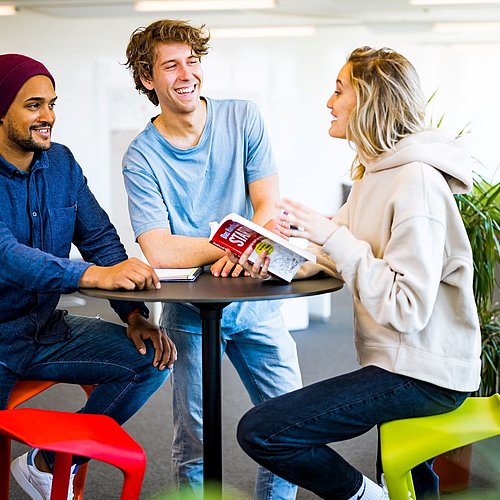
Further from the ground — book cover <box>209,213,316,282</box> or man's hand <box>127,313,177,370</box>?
book cover <box>209,213,316,282</box>

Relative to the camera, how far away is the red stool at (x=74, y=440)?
192 cm

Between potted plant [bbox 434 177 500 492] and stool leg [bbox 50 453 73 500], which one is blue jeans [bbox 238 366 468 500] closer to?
stool leg [bbox 50 453 73 500]

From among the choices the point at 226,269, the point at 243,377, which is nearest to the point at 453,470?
the point at 243,377

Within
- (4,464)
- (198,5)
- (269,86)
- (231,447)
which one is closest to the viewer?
(4,464)

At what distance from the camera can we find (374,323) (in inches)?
78.4

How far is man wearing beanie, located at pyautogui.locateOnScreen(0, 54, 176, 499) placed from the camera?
→ 91.8 inches

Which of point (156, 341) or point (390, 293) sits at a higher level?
point (390, 293)

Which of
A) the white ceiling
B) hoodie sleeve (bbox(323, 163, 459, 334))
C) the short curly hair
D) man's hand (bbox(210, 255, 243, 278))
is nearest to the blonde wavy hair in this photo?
hoodie sleeve (bbox(323, 163, 459, 334))

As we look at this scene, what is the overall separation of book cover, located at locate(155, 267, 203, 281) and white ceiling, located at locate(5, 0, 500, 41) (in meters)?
6.22

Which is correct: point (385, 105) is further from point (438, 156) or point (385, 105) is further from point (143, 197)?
point (143, 197)

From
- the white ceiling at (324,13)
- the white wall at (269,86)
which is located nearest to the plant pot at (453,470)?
the white wall at (269,86)

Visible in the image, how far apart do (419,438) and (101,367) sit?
91cm

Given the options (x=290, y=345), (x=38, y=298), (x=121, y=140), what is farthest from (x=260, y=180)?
(x=121, y=140)

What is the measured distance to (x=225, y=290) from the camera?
6.46 feet
